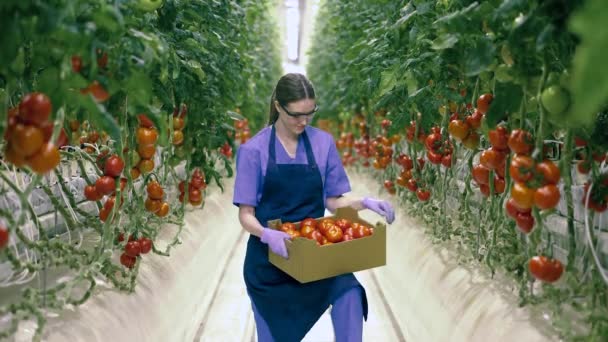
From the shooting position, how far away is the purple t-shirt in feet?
5.66

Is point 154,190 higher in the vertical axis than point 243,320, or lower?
higher

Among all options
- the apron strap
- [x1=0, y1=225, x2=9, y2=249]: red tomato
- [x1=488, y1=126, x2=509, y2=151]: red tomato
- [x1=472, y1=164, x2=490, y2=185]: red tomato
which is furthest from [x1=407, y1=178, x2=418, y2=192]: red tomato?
[x1=0, y1=225, x2=9, y2=249]: red tomato

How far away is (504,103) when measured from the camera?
113 centimetres

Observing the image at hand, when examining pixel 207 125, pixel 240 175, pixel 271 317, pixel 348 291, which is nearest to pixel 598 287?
pixel 348 291

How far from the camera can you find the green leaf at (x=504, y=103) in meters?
1.13

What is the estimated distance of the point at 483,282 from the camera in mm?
1797

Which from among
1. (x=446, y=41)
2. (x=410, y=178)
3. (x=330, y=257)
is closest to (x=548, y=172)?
(x=446, y=41)

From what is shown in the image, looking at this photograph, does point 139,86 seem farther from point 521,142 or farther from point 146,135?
point 521,142

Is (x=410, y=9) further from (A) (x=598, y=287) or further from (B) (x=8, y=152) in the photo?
(B) (x=8, y=152)

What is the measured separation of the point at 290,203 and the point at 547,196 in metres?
0.92

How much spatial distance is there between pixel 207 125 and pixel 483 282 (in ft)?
5.39

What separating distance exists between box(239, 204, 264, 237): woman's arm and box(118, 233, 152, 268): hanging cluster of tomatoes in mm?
336

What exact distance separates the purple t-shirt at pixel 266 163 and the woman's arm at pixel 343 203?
2cm

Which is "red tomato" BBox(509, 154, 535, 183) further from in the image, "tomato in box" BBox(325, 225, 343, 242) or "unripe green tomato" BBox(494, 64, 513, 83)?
"tomato in box" BBox(325, 225, 343, 242)
